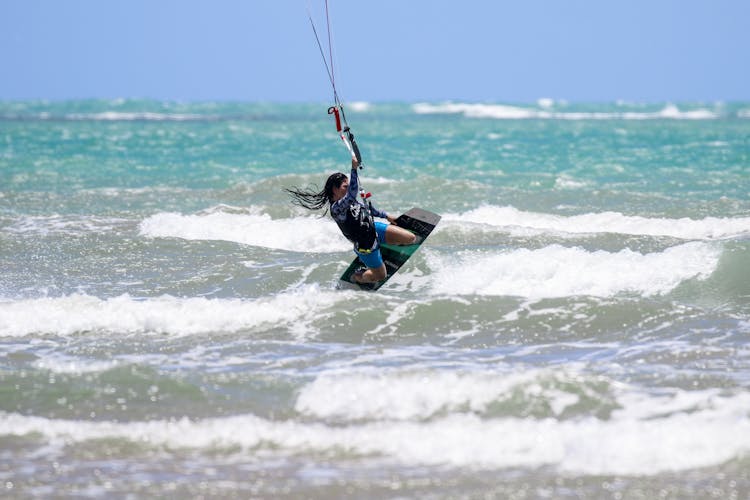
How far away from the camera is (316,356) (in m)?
7.85

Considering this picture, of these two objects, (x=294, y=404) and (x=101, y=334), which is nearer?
(x=294, y=404)

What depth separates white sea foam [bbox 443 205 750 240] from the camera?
1455 centimetres

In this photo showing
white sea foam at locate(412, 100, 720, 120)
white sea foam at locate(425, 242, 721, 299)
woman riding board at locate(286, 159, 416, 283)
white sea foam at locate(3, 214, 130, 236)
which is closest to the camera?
woman riding board at locate(286, 159, 416, 283)

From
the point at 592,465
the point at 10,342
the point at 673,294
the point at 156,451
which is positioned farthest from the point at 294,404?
the point at 673,294

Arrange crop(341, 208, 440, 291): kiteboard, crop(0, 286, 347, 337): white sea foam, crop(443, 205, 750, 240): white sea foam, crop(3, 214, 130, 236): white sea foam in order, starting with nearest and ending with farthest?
crop(0, 286, 347, 337): white sea foam < crop(341, 208, 440, 291): kiteboard < crop(443, 205, 750, 240): white sea foam < crop(3, 214, 130, 236): white sea foam

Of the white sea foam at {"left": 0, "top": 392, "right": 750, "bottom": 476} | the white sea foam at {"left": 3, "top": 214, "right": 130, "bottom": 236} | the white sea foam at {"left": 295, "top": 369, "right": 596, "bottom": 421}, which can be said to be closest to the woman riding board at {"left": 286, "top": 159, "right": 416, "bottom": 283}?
the white sea foam at {"left": 295, "top": 369, "right": 596, "bottom": 421}

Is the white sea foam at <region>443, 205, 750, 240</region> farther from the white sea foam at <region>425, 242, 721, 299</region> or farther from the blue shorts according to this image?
the blue shorts

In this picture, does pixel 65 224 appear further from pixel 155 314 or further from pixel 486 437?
pixel 486 437

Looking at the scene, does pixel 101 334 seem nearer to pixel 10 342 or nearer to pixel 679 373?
pixel 10 342

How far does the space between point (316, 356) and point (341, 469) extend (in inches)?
93.6

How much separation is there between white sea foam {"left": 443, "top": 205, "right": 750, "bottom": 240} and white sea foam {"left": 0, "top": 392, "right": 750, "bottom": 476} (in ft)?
27.2

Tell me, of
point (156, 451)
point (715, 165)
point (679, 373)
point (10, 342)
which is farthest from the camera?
point (715, 165)

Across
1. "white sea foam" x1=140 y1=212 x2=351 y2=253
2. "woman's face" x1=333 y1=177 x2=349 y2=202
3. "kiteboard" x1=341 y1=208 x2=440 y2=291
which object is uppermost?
"woman's face" x1=333 y1=177 x2=349 y2=202

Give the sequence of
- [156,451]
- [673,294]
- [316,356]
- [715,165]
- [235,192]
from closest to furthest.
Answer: [156,451]
[316,356]
[673,294]
[235,192]
[715,165]
